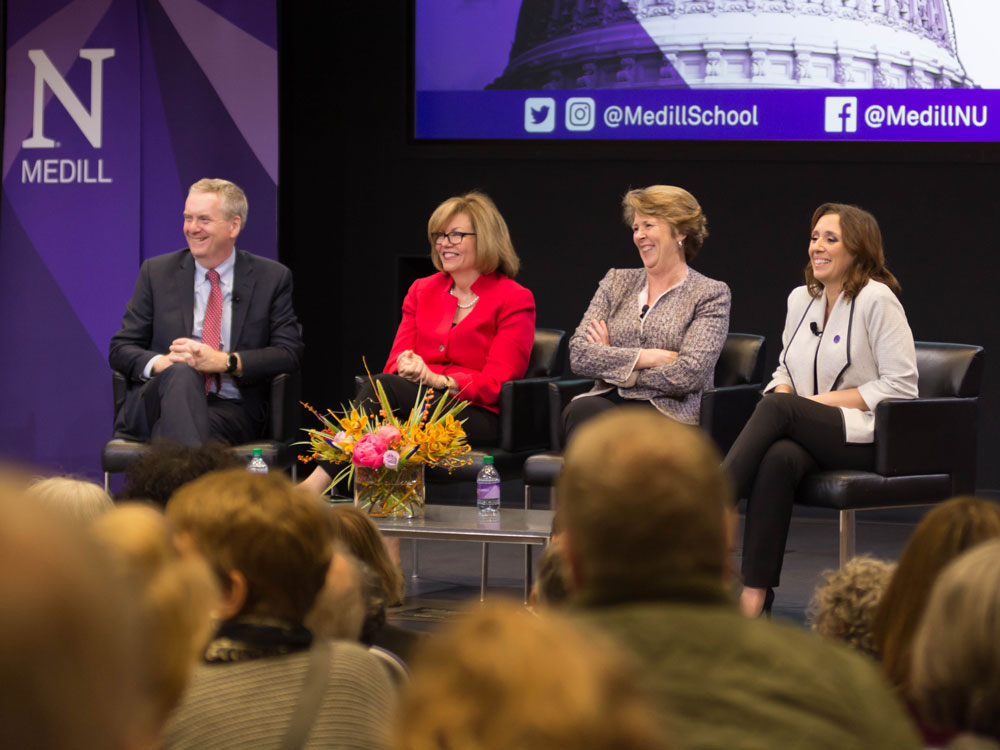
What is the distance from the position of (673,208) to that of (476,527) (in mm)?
1625

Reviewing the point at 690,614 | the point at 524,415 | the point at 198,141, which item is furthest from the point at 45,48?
the point at 690,614

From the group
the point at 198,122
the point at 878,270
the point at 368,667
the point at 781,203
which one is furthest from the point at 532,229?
the point at 368,667

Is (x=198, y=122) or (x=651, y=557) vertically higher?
(x=198, y=122)

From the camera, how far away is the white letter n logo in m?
6.38

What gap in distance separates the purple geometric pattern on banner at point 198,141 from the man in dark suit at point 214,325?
38.1 inches

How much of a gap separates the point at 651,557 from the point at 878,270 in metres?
3.64

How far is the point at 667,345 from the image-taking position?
483cm

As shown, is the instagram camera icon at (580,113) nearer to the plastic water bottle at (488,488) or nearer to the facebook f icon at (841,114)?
the facebook f icon at (841,114)

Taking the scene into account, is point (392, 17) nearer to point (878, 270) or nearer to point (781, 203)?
point (781, 203)

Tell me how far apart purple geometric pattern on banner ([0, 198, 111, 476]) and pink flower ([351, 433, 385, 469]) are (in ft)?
9.04

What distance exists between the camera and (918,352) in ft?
15.3

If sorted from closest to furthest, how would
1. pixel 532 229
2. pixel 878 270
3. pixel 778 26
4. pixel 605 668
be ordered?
pixel 605 668 → pixel 878 270 → pixel 778 26 → pixel 532 229

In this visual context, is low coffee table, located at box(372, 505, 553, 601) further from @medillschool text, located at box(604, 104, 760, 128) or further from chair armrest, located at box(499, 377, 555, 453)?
@medillschool text, located at box(604, 104, 760, 128)

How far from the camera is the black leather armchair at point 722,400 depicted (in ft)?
14.9
